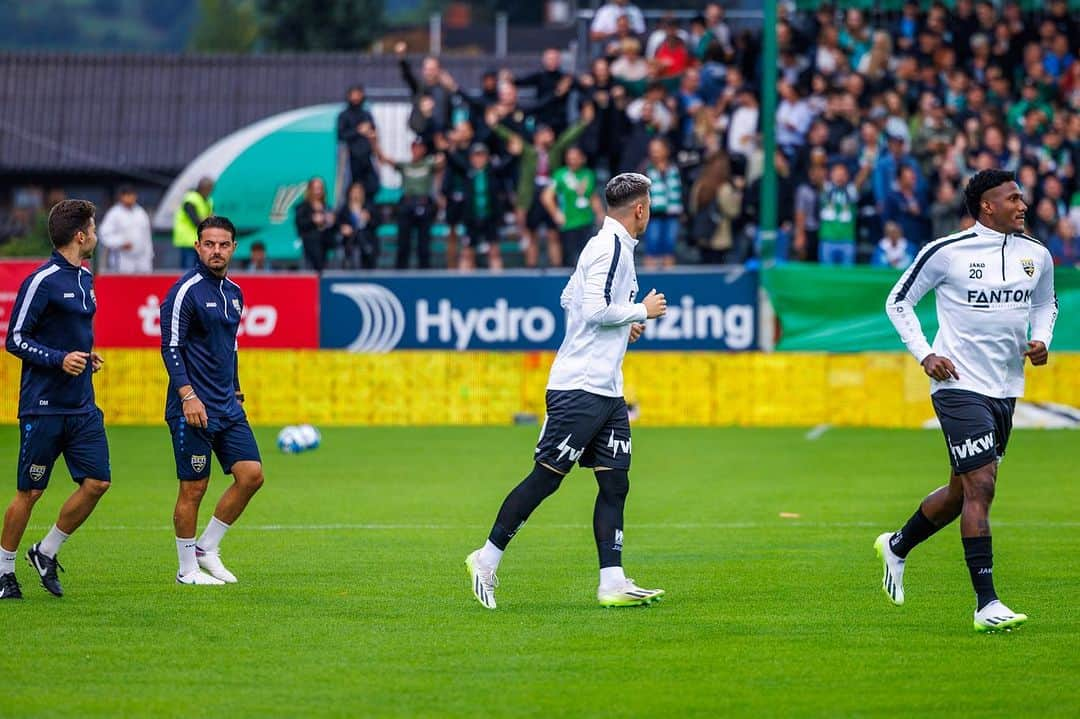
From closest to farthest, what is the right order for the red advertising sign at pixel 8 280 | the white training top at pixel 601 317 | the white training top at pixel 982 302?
the white training top at pixel 982 302 < the white training top at pixel 601 317 < the red advertising sign at pixel 8 280

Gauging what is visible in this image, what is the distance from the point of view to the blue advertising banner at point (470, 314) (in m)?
22.4

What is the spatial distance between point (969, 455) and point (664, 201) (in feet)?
48.4

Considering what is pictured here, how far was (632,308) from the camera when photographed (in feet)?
29.9

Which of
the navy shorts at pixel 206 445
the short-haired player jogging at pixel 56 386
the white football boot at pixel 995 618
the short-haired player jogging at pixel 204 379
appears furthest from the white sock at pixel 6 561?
the white football boot at pixel 995 618

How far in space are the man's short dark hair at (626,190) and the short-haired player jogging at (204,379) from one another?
2.22 m

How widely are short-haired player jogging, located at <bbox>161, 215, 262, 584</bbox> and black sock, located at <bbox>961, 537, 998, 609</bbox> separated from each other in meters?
3.96

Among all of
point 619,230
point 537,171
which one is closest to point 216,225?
point 619,230

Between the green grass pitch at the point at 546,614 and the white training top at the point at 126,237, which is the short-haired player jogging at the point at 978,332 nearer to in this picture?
the green grass pitch at the point at 546,614

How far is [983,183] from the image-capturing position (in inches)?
352

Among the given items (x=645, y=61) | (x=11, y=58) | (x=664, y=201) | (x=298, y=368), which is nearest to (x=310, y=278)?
(x=298, y=368)

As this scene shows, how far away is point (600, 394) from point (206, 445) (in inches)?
92.1

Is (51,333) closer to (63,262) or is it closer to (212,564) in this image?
(63,262)

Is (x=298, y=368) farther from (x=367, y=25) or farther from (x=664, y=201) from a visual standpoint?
(x=367, y=25)

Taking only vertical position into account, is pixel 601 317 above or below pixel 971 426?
above
